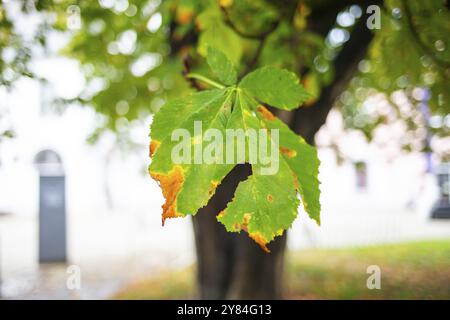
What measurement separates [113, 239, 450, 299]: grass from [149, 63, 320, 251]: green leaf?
4.20 m

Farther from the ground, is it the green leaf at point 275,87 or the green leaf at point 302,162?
the green leaf at point 275,87

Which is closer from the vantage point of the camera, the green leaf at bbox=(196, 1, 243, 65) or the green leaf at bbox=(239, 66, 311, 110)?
the green leaf at bbox=(239, 66, 311, 110)

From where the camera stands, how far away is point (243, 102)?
77 cm

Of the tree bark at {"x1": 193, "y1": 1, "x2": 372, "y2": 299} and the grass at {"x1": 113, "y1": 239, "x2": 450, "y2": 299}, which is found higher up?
the tree bark at {"x1": 193, "y1": 1, "x2": 372, "y2": 299}

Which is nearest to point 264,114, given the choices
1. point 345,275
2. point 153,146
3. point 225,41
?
point 153,146

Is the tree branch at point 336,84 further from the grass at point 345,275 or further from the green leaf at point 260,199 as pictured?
the green leaf at point 260,199

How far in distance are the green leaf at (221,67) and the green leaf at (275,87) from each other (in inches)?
1.1

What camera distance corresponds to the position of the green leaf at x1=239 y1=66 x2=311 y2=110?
83 centimetres

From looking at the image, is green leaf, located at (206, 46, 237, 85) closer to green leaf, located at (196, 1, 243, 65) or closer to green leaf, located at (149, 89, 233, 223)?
green leaf, located at (149, 89, 233, 223)

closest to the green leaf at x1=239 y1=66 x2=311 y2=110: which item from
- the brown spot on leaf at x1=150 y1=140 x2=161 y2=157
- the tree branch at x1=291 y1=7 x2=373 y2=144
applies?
the brown spot on leaf at x1=150 y1=140 x2=161 y2=157

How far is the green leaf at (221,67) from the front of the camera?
0.84m

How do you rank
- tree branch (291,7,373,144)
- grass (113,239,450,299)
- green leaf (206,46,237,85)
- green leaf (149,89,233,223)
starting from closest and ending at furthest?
green leaf (149,89,233,223), green leaf (206,46,237,85), tree branch (291,7,373,144), grass (113,239,450,299)

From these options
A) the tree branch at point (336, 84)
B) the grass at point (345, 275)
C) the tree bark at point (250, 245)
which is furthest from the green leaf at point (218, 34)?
the grass at point (345, 275)

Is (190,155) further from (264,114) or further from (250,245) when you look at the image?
(250,245)
